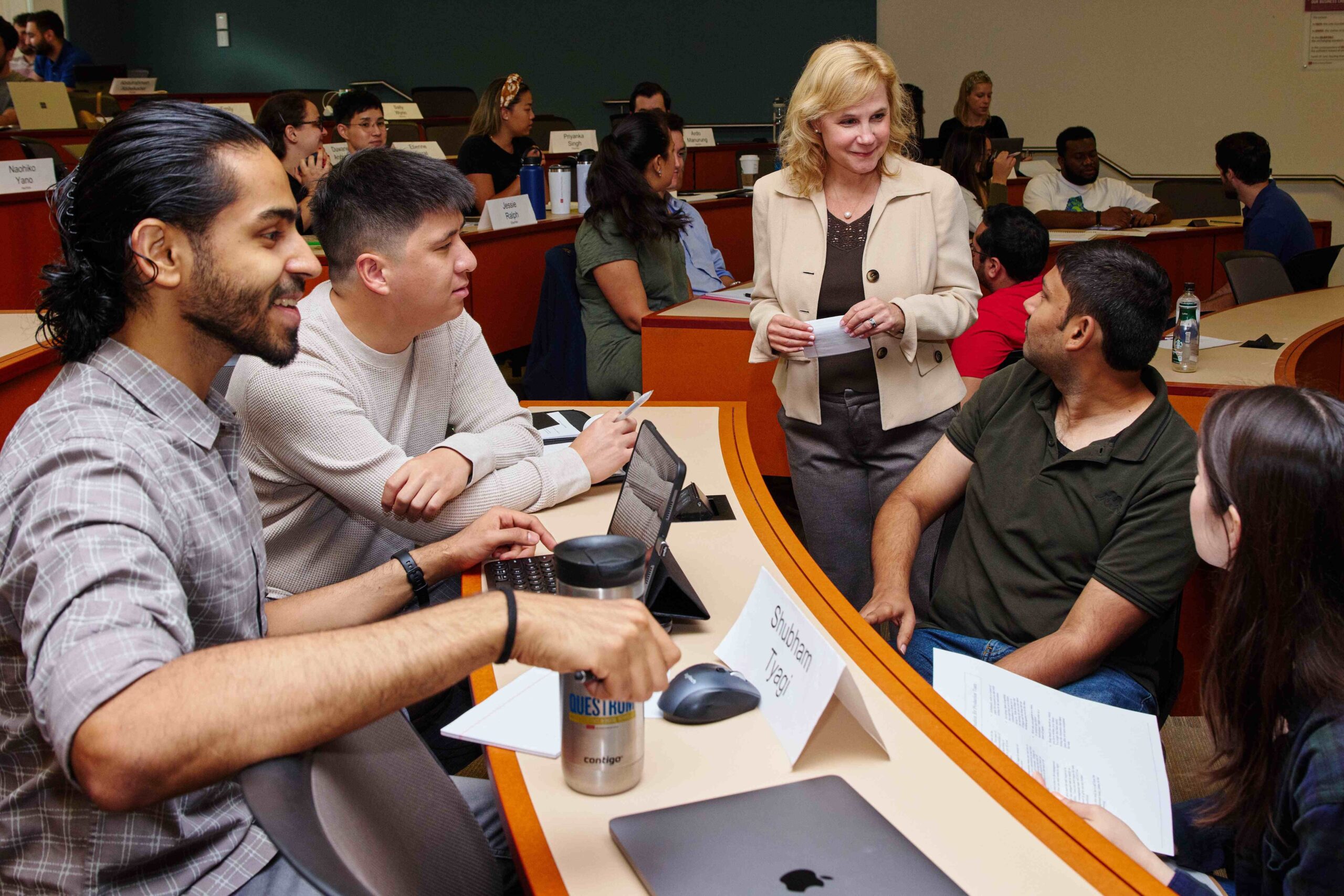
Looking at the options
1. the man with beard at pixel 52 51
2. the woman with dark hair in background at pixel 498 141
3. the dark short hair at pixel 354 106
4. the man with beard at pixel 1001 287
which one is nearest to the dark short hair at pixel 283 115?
the dark short hair at pixel 354 106

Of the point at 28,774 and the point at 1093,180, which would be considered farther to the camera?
the point at 1093,180

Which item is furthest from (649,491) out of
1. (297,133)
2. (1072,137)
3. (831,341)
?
(1072,137)

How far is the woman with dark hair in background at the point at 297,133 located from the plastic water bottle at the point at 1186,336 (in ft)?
10.1

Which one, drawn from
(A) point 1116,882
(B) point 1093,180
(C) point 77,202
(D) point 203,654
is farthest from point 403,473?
(B) point 1093,180

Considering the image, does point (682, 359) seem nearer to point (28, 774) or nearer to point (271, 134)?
point (271, 134)

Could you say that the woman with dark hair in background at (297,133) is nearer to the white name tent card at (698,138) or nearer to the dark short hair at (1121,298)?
the white name tent card at (698,138)

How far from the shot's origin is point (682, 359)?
11.0 ft

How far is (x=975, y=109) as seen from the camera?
7.14m

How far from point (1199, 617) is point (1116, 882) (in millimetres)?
1465

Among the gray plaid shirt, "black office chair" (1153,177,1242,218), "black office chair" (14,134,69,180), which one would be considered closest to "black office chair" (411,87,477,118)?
"black office chair" (14,134,69,180)

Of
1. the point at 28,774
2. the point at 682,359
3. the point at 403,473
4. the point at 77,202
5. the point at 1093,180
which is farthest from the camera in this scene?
the point at 1093,180

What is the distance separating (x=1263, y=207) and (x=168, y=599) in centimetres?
525

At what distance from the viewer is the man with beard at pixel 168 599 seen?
0.78 m

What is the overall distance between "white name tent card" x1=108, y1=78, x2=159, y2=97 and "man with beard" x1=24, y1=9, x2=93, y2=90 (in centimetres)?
30
